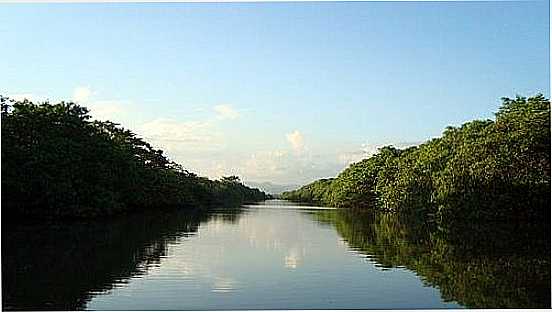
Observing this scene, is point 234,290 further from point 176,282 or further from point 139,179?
point 139,179

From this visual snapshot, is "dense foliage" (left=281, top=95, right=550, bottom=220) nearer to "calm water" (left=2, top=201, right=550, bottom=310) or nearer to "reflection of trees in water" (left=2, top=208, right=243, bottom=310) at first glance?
"calm water" (left=2, top=201, right=550, bottom=310)

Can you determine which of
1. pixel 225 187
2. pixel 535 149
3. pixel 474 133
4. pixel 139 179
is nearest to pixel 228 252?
pixel 535 149

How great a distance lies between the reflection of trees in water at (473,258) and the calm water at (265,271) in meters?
0.02

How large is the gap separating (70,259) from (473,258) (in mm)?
5689

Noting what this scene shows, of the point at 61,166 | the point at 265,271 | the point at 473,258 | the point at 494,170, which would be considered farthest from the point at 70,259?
the point at 494,170

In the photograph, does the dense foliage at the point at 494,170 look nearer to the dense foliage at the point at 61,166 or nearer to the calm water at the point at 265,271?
the calm water at the point at 265,271

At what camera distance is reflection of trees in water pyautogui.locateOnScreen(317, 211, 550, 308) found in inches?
320

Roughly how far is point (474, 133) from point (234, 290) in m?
14.0

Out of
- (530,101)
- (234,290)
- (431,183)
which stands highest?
(530,101)

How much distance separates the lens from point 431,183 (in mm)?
22750

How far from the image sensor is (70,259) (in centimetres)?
1073

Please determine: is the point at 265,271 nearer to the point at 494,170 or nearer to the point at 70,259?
the point at 70,259

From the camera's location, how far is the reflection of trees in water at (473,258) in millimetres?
8133

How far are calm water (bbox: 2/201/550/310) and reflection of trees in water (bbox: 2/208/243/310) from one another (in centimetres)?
2
